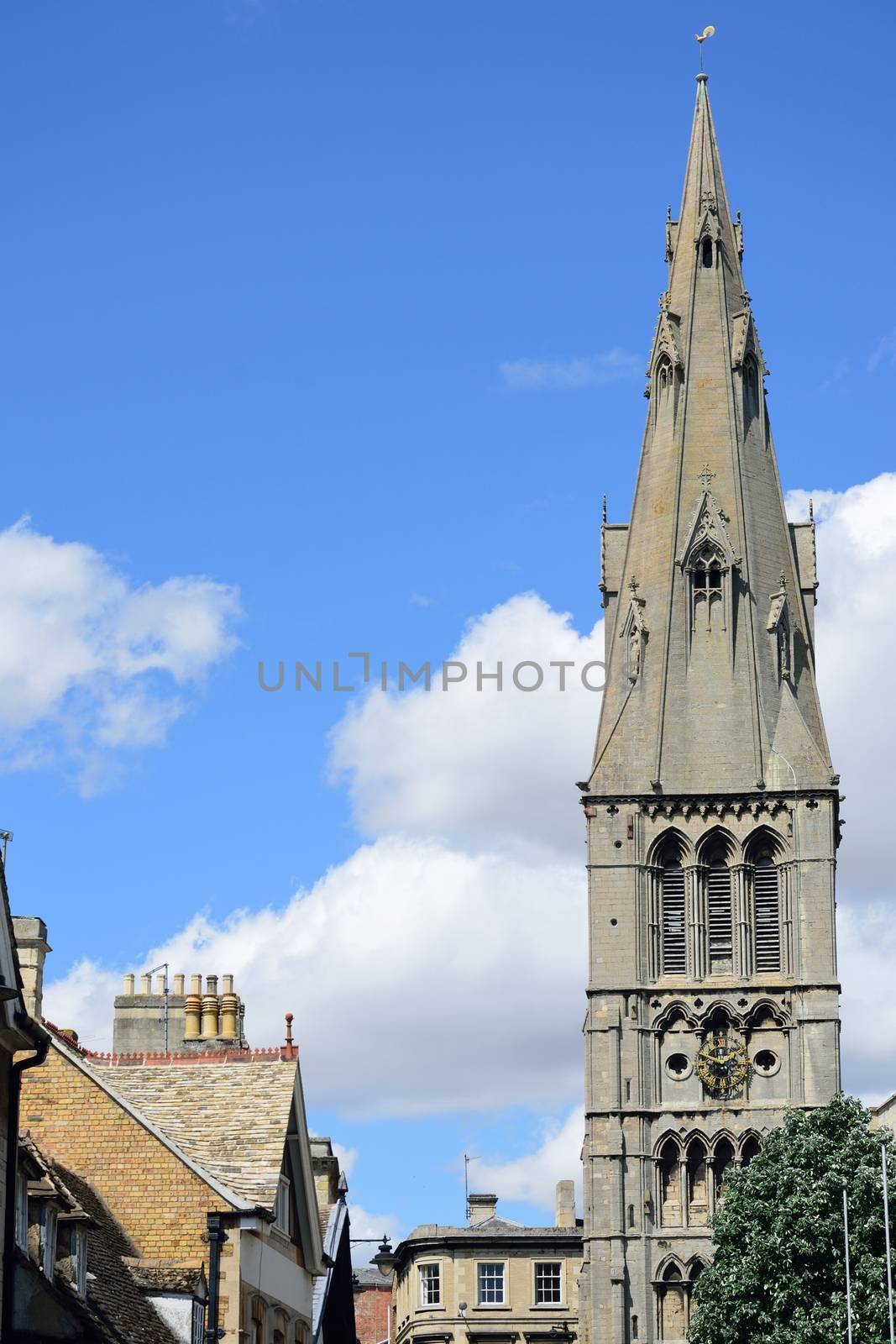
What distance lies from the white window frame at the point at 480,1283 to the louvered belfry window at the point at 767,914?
64.2ft

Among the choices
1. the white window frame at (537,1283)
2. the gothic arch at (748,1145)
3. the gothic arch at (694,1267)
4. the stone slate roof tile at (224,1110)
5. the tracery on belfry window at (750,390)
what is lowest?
the stone slate roof tile at (224,1110)

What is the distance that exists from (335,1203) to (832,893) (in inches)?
2254

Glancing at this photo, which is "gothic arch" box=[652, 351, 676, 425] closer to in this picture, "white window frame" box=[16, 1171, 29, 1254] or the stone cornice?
the stone cornice

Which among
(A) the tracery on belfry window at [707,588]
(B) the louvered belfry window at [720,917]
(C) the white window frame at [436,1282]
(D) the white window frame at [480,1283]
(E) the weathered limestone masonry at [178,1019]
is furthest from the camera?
(C) the white window frame at [436,1282]

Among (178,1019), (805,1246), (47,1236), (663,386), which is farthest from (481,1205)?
(47,1236)

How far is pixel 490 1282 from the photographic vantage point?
110562mm

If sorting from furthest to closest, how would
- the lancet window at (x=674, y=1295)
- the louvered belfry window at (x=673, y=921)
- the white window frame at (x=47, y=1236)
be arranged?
1. the louvered belfry window at (x=673, y=921)
2. the lancet window at (x=674, y=1295)
3. the white window frame at (x=47, y=1236)

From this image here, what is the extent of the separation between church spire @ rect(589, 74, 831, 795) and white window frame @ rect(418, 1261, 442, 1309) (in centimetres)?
2264

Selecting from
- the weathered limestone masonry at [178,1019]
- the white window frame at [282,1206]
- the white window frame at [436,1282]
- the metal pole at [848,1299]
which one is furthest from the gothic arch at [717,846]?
the white window frame at [282,1206]

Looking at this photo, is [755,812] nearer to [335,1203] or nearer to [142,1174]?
[335,1203]

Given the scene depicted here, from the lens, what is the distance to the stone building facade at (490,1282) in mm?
108438

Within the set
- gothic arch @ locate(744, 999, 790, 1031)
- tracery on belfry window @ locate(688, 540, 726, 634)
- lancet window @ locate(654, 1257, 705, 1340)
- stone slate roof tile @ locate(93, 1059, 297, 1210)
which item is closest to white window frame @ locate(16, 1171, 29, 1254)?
stone slate roof tile @ locate(93, 1059, 297, 1210)

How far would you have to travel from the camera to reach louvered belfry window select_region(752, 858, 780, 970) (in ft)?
330

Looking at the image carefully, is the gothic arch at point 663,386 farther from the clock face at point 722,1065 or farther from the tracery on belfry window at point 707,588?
the clock face at point 722,1065
